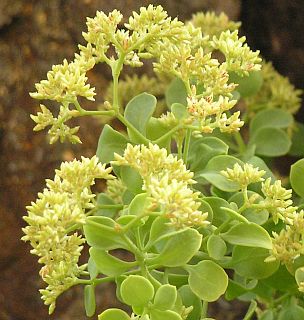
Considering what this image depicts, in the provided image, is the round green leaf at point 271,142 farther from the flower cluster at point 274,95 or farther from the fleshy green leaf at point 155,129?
the fleshy green leaf at point 155,129

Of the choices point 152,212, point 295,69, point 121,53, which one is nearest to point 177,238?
point 152,212

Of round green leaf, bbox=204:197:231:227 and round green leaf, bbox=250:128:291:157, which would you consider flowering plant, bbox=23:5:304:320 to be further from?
round green leaf, bbox=250:128:291:157

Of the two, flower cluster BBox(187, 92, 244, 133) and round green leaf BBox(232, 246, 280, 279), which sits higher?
flower cluster BBox(187, 92, 244, 133)

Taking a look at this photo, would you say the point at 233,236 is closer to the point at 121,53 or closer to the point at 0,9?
the point at 121,53

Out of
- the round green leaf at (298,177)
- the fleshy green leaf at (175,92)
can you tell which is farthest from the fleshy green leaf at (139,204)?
the fleshy green leaf at (175,92)

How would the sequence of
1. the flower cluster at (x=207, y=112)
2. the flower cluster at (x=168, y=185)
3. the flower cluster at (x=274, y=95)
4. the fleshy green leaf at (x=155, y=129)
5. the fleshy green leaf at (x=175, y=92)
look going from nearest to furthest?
1. the flower cluster at (x=168, y=185)
2. the flower cluster at (x=207, y=112)
3. the fleshy green leaf at (x=155, y=129)
4. the fleshy green leaf at (x=175, y=92)
5. the flower cluster at (x=274, y=95)

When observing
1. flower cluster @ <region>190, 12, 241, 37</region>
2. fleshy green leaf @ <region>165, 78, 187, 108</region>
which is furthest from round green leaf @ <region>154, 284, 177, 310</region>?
flower cluster @ <region>190, 12, 241, 37</region>

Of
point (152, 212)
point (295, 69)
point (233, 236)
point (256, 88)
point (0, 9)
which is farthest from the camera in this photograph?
point (295, 69)
